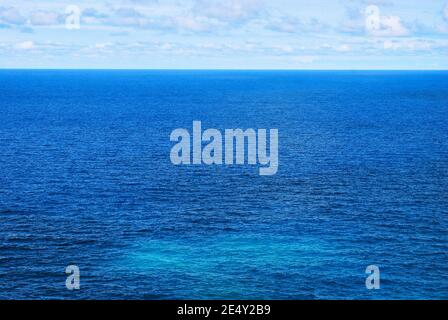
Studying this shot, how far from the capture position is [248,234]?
9550 cm

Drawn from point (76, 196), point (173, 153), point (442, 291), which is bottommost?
point (442, 291)

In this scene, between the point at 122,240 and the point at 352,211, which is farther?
the point at 352,211

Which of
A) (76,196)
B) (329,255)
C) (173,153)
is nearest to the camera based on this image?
(329,255)

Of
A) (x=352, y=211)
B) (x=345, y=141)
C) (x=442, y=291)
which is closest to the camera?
(x=442, y=291)

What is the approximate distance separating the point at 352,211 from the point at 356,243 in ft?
51.4

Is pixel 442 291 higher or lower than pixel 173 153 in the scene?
lower

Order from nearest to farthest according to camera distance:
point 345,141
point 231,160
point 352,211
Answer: point 352,211 → point 231,160 → point 345,141

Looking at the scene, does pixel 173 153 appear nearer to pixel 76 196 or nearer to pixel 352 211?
pixel 76 196

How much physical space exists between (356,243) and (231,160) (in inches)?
2417

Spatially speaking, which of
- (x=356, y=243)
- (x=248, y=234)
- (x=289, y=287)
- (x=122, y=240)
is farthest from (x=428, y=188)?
(x=122, y=240)

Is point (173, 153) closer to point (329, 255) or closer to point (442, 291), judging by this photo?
point (329, 255)

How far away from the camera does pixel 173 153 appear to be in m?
160

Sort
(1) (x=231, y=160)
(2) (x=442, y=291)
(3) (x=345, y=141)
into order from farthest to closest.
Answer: (3) (x=345, y=141)
(1) (x=231, y=160)
(2) (x=442, y=291)
